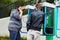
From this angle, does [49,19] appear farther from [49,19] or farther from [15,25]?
[15,25]

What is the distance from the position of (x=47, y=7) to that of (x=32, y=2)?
7.73m

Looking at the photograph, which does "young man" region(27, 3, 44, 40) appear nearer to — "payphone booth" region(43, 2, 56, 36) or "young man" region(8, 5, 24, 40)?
"young man" region(8, 5, 24, 40)

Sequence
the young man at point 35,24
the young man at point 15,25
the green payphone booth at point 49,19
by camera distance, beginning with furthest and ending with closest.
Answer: the green payphone booth at point 49,19
the young man at point 15,25
the young man at point 35,24

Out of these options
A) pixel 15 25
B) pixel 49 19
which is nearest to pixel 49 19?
pixel 49 19

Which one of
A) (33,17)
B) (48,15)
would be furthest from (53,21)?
(33,17)

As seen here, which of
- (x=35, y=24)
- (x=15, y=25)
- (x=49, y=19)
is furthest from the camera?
(x=49, y=19)

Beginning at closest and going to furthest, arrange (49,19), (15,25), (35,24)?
(35,24)
(15,25)
(49,19)

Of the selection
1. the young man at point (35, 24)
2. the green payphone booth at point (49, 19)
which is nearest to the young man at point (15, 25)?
the young man at point (35, 24)

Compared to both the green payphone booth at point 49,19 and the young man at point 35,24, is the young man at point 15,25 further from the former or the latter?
the green payphone booth at point 49,19

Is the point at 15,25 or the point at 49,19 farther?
the point at 49,19

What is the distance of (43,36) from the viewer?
12641 millimetres

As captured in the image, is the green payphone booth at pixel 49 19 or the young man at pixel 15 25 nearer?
the young man at pixel 15 25

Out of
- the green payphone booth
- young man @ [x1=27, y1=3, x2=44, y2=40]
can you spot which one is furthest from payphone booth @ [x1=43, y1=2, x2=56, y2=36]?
young man @ [x1=27, y1=3, x2=44, y2=40]

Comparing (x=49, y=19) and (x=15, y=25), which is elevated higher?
(x=49, y=19)
